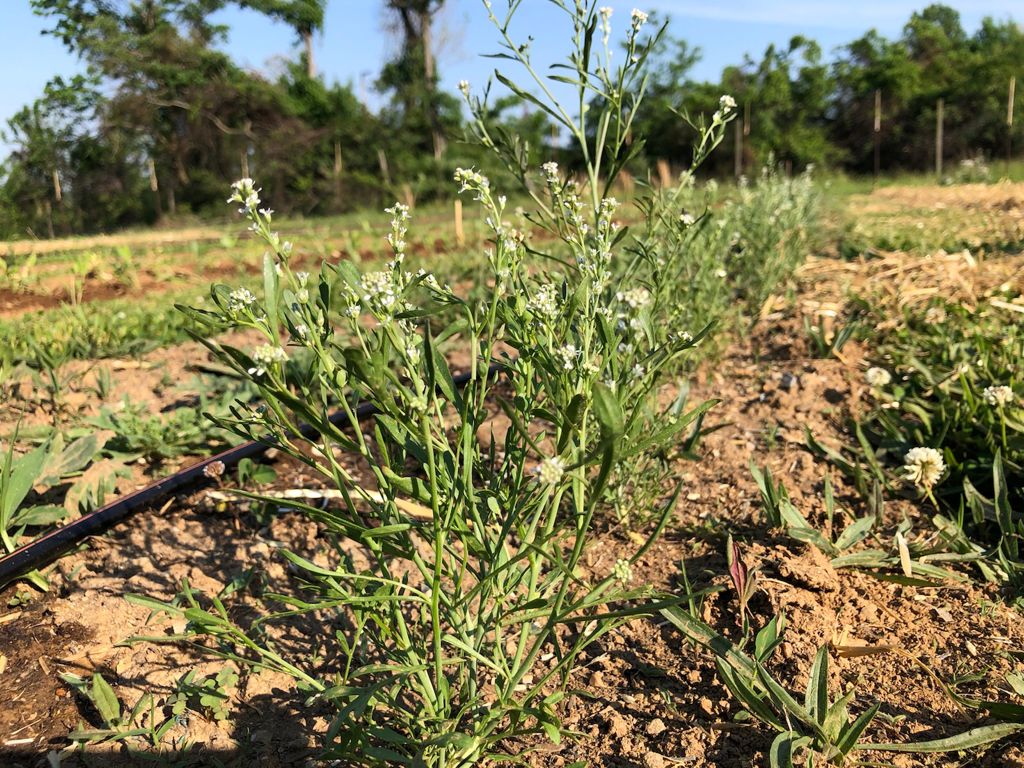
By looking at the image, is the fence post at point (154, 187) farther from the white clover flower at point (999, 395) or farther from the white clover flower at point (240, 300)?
the white clover flower at point (240, 300)

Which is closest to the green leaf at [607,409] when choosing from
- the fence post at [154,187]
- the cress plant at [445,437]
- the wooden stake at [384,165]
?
the cress plant at [445,437]

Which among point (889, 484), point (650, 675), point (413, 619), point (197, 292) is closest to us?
point (650, 675)

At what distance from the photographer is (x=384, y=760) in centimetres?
125

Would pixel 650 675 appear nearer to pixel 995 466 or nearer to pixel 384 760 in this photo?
pixel 384 760

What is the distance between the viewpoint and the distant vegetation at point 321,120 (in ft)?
74.6

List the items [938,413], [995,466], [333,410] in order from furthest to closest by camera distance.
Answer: [333,410], [938,413], [995,466]

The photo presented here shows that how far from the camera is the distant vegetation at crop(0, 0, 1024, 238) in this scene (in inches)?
896

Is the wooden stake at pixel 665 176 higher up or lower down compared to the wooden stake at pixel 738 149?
lower down

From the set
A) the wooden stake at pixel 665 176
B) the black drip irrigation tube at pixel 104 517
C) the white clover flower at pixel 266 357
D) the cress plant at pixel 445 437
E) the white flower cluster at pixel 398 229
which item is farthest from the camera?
the wooden stake at pixel 665 176

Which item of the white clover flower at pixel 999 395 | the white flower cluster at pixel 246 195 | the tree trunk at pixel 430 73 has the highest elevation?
the tree trunk at pixel 430 73

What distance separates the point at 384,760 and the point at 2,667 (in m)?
1.04

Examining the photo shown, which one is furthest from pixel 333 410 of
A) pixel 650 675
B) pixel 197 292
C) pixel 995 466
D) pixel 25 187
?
pixel 25 187

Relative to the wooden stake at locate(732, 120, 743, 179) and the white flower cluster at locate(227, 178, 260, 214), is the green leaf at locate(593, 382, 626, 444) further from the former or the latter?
the wooden stake at locate(732, 120, 743, 179)

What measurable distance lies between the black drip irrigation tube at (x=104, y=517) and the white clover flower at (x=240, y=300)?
688 millimetres
